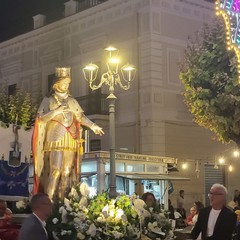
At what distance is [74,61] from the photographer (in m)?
24.7

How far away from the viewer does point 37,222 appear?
5.45 m

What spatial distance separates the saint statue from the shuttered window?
517 inches

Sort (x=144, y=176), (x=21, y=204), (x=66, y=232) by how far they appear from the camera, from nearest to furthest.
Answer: (x=66, y=232)
(x=21, y=204)
(x=144, y=176)

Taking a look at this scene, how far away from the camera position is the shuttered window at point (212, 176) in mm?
23289

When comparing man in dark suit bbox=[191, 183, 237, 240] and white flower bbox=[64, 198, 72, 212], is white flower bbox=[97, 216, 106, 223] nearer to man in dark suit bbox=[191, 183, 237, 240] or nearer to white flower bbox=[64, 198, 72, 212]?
white flower bbox=[64, 198, 72, 212]

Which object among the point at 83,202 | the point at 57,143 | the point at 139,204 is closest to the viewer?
the point at 83,202

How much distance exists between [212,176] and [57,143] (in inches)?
548

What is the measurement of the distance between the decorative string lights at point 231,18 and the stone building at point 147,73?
360 inches

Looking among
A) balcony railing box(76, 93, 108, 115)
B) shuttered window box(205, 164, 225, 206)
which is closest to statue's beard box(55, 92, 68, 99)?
balcony railing box(76, 93, 108, 115)

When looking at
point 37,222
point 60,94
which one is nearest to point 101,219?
point 37,222

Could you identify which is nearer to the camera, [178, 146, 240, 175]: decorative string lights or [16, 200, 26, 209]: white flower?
[16, 200, 26, 209]: white flower

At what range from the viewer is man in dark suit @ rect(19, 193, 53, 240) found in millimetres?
5355

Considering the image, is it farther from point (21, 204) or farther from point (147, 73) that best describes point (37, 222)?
point (147, 73)

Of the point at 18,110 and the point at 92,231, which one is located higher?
the point at 18,110
